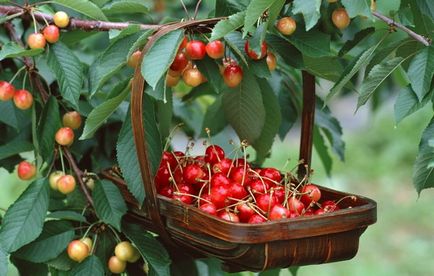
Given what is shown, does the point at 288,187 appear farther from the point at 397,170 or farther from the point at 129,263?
the point at 397,170

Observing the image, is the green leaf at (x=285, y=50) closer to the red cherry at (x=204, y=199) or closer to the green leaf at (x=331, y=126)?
the red cherry at (x=204, y=199)

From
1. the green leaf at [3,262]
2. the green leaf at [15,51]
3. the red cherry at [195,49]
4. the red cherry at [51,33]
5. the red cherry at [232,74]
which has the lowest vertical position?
the green leaf at [3,262]

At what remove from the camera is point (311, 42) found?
1.19 meters

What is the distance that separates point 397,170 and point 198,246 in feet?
13.2

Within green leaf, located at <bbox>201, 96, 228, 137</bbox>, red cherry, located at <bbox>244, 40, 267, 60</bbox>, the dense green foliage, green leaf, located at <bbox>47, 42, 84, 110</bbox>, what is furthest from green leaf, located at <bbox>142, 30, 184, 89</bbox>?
green leaf, located at <bbox>201, 96, 228, 137</bbox>

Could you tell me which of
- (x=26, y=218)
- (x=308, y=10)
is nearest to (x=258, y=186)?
(x=308, y=10)

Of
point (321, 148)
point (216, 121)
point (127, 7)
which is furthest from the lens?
point (321, 148)

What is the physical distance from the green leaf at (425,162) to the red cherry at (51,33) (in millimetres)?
571

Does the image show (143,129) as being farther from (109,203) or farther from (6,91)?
(6,91)

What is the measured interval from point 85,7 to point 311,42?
1.15 feet

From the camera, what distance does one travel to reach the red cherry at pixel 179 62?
1215mm

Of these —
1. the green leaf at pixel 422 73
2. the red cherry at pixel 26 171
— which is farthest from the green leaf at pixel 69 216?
the green leaf at pixel 422 73

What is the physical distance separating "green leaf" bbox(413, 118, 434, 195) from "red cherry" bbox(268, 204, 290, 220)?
18 centimetres

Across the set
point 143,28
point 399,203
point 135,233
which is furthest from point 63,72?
point 399,203
